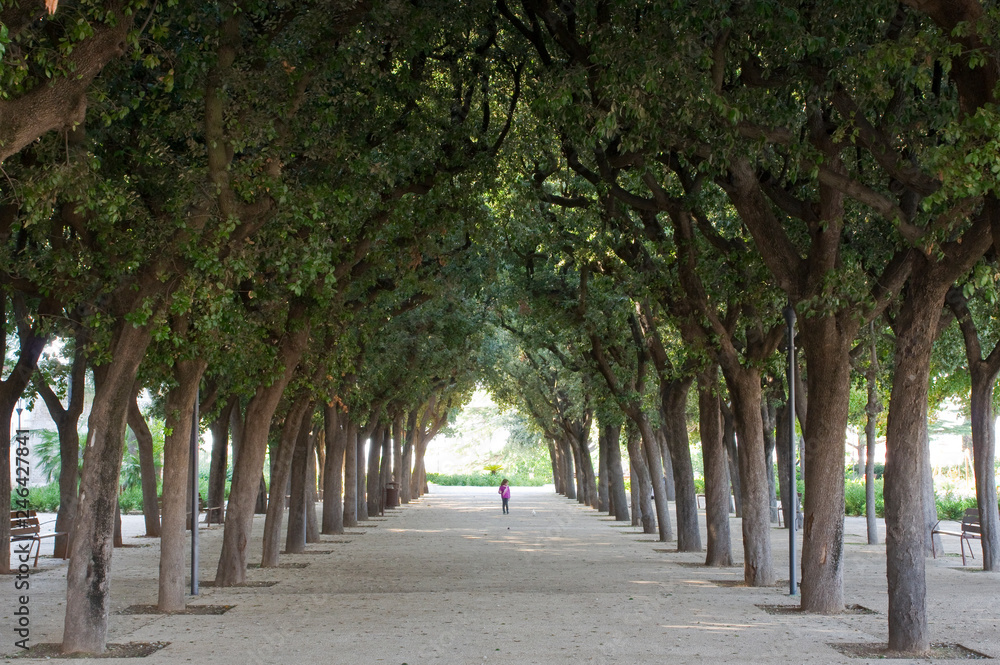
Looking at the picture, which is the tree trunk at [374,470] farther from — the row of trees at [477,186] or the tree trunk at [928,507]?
the tree trunk at [928,507]

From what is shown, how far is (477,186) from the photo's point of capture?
14.2m

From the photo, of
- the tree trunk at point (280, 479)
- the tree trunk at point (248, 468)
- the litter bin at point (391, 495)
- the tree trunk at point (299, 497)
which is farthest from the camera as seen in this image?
the litter bin at point (391, 495)

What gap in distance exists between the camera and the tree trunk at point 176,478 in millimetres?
12250

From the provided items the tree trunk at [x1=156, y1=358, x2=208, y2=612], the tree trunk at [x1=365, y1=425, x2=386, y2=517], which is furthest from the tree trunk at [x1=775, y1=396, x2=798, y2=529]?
the tree trunk at [x1=156, y1=358, x2=208, y2=612]

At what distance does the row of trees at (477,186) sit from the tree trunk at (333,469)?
8679 mm

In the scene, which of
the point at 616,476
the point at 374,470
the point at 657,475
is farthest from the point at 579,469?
the point at 657,475

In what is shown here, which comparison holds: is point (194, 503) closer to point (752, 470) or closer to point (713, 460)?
point (752, 470)

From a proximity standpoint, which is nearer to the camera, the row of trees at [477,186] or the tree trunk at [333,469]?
the row of trees at [477,186]

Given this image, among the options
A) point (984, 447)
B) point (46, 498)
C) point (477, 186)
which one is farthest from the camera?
point (46, 498)

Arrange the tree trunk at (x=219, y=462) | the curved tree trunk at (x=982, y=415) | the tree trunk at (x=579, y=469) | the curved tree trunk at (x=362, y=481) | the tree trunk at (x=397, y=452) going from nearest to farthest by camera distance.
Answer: the curved tree trunk at (x=982, y=415) < the tree trunk at (x=219, y=462) < the curved tree trunk at (x=362, y=481) < the tree trunk at (x=397, y=452) < the tree trunk at (x=579, y=469)

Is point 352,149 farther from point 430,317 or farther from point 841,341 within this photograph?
point 430,317

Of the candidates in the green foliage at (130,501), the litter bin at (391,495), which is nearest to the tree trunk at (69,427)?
the litter bin at (391,495)

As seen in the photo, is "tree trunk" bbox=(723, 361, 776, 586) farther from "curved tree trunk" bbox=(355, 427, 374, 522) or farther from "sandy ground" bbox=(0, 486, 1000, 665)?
"curved tree trunk" bbox=(355, 427, 374, 522)

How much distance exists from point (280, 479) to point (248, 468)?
2.57 m
